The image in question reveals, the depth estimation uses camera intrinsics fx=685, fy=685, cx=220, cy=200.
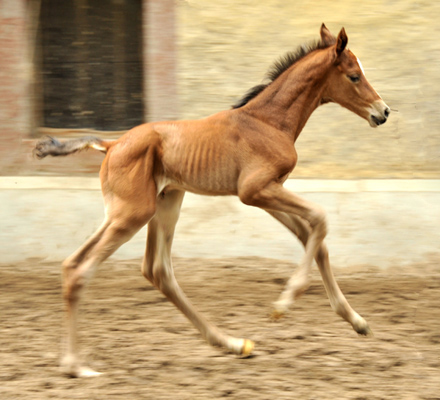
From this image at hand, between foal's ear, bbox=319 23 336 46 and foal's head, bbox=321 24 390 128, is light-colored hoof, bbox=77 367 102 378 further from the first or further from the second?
foal's ear, bbox=319 23 336 46

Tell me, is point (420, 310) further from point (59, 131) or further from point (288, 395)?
point (59, 131)

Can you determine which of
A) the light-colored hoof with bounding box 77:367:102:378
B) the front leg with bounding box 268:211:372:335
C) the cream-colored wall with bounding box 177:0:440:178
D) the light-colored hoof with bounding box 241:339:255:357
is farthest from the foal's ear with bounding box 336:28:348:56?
the cream-colored wall with bounding box 177:0:440:178

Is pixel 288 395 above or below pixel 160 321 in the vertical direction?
above

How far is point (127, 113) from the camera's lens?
6941 millimetres

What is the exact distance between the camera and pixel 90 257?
12.8 ft

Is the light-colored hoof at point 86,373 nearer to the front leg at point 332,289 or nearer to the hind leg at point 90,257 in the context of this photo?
the hind leg at point 90,257

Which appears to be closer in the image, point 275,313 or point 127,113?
point 275,313

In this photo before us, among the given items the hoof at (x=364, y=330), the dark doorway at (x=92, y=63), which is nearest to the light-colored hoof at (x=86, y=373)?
the hoof at (x=364, y=330)

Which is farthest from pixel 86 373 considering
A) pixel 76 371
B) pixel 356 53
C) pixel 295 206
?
pixel 356 53

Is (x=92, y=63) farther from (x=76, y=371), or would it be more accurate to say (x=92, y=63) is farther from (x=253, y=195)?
(x=76, y=371)

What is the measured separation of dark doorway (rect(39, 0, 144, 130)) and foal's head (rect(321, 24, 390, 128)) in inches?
124

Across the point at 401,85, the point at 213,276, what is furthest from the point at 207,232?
the point at 401,85

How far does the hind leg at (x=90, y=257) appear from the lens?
3.87 metres

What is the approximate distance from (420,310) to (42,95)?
13.7 feet
